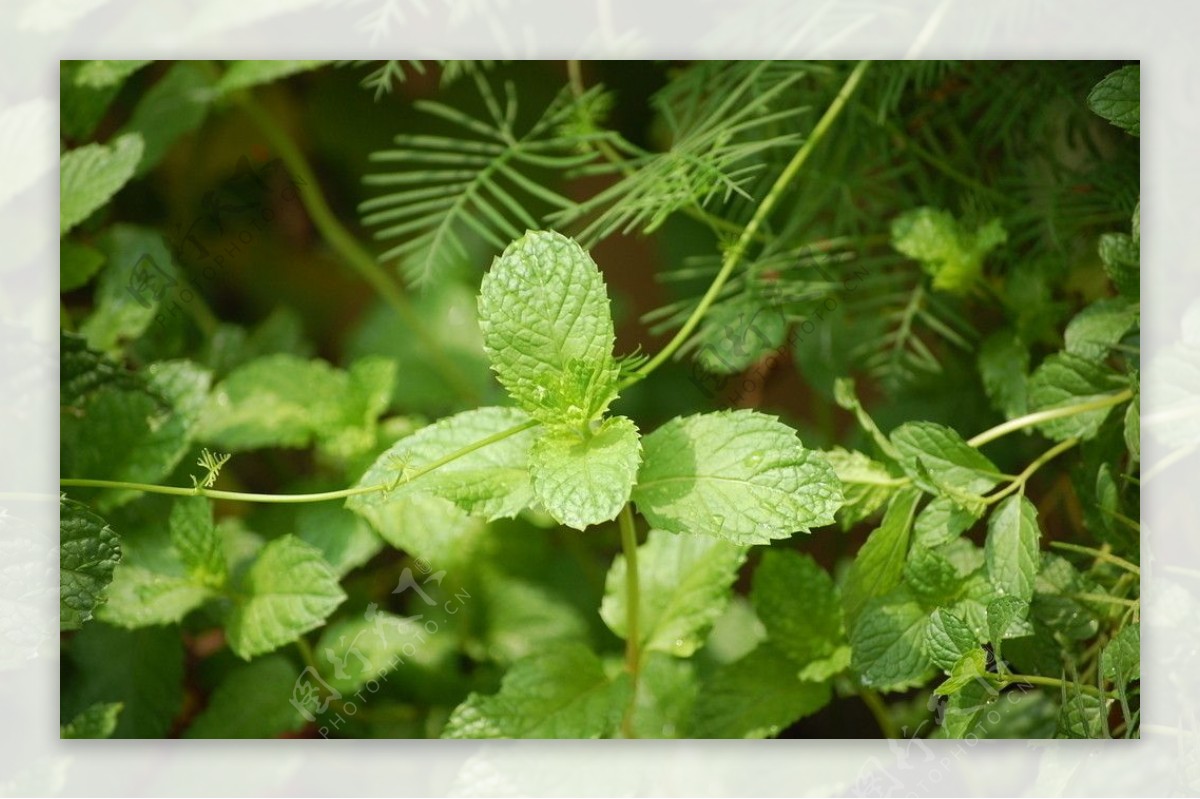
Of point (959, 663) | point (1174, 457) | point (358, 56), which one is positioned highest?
point (358, 56)

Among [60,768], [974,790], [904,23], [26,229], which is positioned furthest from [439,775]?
[904,23]

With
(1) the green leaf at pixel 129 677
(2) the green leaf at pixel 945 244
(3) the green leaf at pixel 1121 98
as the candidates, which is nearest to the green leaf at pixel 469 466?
(1) the green leaf at pixel 129 677

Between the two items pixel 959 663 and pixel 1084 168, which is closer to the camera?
pixel 959 663

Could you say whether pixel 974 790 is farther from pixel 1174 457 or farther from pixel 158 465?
pixel 158 465

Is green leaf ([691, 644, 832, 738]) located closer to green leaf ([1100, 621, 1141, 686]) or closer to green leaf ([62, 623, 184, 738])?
green leaf ([1100, 621, 1141, 686])

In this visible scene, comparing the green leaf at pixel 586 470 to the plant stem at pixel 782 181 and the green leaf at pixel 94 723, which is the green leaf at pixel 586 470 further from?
the green leaf at pixel 94 723

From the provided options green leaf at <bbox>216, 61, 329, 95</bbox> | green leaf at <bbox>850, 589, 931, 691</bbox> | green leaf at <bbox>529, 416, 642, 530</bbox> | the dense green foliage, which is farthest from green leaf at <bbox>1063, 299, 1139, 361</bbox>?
green leaf at <bbox>216, 61, 329, 95</bbox>

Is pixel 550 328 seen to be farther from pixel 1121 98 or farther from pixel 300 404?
pixel 1121 98

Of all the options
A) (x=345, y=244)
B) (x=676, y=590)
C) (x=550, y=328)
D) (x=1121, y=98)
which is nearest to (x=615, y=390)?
(x=550, y=328)
